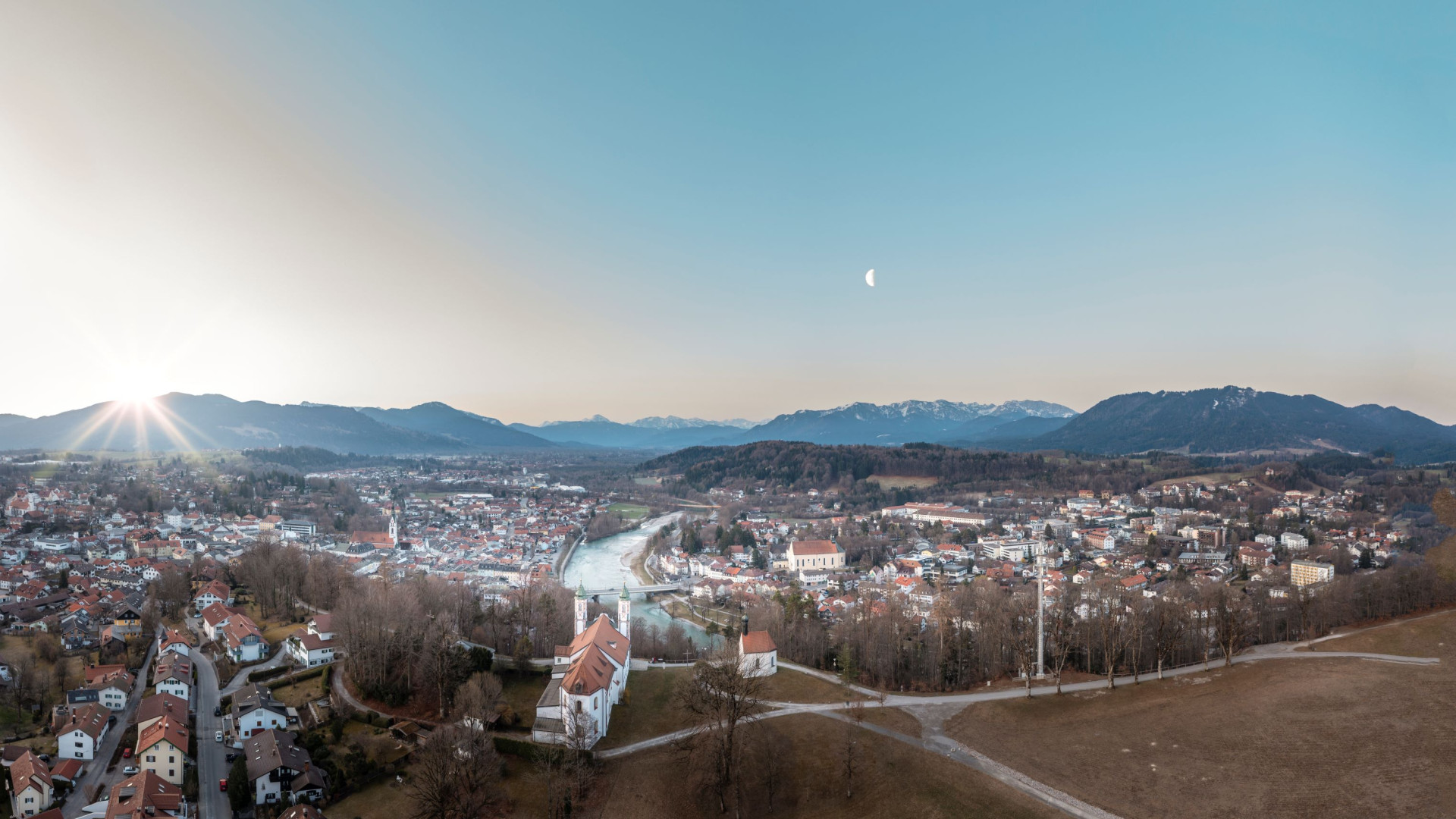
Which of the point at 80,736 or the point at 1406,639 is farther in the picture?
the point at 80,736

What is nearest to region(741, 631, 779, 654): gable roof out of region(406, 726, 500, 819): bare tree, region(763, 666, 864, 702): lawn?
region(763, 666, 864, 702): lawn

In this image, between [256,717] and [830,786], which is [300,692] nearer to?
[256,717]

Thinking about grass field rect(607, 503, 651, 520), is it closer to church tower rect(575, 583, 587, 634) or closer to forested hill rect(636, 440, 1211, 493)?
forested hill rect(636, 440, 1211, 493)

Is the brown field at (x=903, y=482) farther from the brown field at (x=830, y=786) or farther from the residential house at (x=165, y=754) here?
the residential house at (x=165, y=754)

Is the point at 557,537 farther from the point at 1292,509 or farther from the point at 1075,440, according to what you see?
the point at 1075,440

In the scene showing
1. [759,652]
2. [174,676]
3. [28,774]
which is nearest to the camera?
[28,774]

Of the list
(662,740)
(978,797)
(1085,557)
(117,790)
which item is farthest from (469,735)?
(1085,557)

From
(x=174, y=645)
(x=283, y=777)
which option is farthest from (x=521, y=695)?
(x=174, y=645)
